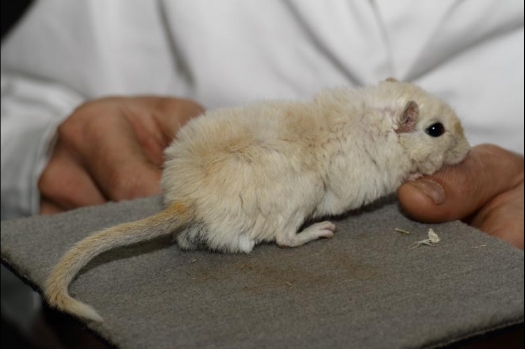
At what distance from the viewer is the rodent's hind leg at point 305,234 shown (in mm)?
1783

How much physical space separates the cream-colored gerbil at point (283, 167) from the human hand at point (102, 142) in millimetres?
734

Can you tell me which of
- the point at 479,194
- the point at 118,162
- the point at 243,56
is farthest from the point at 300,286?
the point at 243,56

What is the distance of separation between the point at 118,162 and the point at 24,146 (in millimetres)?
603

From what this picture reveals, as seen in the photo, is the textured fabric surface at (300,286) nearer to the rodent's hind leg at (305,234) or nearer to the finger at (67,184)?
the rodent's hind leg at (305,234)

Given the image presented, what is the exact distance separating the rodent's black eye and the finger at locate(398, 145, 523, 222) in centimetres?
11

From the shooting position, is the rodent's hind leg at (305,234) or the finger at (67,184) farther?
the finger at (67,184)

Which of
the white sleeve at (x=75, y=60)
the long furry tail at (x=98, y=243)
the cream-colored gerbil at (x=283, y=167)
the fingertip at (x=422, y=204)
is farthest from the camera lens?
the white sleeve at (x=75, y=60)

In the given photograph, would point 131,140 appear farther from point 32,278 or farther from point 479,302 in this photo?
point 479,302

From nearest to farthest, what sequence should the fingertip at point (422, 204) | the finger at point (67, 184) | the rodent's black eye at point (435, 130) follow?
the fingertip at point (422, 204) → the rodent's black eye at point (435, 130) → the finger at point (67, 184)

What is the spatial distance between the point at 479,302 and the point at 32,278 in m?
0.98

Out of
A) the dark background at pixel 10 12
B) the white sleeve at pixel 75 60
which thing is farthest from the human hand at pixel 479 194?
the dark background at pixel 10 12

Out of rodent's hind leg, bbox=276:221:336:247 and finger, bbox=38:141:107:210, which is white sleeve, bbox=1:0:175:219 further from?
rodent's hind leg, bbox=276:221:336:247

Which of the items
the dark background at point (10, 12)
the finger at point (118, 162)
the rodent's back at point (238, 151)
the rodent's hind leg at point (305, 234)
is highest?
the rodent's back at point (238, 151)

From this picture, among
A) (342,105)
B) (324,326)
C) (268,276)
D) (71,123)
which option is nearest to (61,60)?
(71,123)
